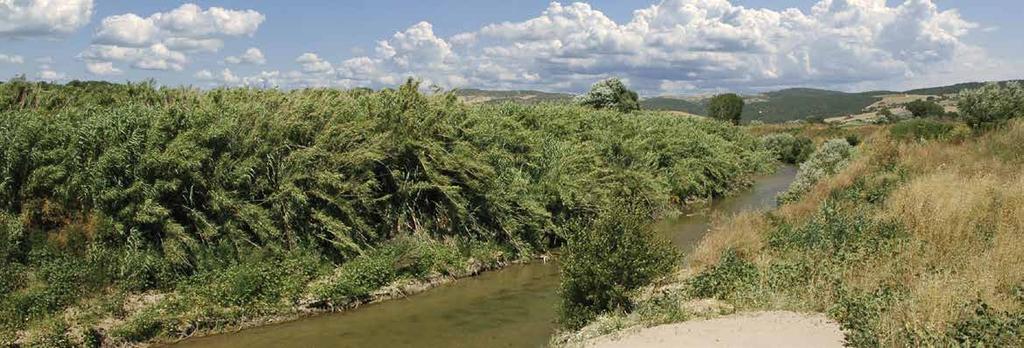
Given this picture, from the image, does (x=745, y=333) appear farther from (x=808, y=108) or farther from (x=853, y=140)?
(x=808, y=108)

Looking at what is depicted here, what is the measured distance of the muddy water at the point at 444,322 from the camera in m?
14.5

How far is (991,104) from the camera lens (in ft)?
92.9

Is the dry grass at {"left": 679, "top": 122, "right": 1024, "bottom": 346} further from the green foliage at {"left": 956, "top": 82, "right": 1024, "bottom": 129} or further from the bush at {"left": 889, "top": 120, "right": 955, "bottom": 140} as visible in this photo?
the bush at {"left": 889, "top": 120, "right": 955, "bottom": 140}

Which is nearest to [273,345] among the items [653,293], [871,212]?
[653,293]

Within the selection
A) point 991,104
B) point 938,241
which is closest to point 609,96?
point 991,104

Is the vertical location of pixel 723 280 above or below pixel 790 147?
above

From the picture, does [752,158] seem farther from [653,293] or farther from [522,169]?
[653,293]

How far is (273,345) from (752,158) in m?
42.0

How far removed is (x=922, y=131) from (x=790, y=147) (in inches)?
1546

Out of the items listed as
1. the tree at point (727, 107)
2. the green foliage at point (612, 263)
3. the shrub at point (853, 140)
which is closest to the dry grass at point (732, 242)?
the green foliage at point (612, 263)

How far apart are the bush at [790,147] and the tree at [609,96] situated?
1396cm

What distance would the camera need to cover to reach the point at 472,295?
18.3 m

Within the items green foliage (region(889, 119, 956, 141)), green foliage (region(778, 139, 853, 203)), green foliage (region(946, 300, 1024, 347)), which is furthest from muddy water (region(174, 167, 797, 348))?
green foliage (region(889, 119, 956, 141))

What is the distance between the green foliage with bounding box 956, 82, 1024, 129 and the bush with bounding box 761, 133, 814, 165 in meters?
38.3
